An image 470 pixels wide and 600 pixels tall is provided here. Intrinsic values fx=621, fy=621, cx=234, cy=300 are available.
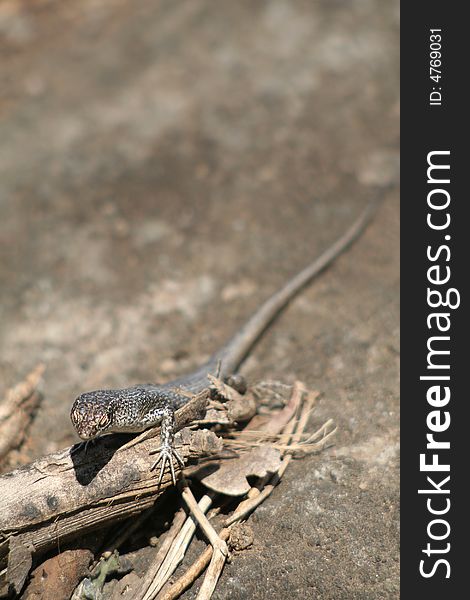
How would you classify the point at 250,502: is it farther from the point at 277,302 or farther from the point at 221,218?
the point at 221,218

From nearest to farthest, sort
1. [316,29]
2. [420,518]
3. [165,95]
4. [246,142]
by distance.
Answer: [420,518], [246,142], [165,95], [316,29]

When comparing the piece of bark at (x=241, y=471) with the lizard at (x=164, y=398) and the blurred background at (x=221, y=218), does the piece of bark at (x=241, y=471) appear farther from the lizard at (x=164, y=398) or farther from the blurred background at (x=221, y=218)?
the lizard at (x=164, y=398)

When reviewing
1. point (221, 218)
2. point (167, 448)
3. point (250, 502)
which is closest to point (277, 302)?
point (221, 218)

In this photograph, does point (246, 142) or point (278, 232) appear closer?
point (278, 232)

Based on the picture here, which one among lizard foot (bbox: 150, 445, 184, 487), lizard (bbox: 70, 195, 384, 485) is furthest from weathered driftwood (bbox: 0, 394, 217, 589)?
lizard (bbox: 70, 195, 384, 485)

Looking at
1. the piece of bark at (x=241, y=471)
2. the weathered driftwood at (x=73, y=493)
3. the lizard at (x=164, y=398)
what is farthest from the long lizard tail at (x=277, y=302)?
the weathered driftwood at (x=73, y=493)

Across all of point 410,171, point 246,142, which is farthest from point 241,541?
point 246,142

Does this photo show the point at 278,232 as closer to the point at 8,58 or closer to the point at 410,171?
the point at 410,171
